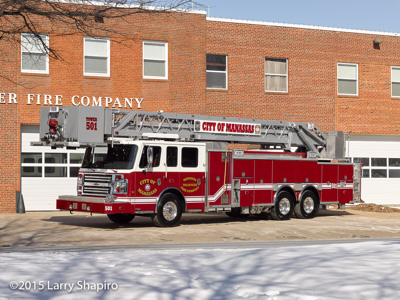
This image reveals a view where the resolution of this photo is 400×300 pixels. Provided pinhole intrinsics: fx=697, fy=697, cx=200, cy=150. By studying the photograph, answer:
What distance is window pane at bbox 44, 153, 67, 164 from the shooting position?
25500mm

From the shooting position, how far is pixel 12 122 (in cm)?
2455

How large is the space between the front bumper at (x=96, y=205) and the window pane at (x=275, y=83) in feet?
42.4

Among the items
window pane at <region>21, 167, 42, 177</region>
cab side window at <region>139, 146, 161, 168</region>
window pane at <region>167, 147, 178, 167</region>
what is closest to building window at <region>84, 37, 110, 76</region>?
window pane at <region>21, 167, 42, 177</region>

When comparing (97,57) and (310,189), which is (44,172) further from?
(310,189)

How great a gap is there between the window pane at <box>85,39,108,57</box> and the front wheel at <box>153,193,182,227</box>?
360 inches

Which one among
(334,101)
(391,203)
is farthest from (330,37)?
(391,203)

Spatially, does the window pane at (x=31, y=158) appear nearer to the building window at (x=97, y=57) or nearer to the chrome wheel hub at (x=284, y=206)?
the building window at (x=97, y=57)

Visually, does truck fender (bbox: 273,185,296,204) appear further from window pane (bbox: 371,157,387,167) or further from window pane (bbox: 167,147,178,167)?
window pane (bbox: 371,157,387,167)

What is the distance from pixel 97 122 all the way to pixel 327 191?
918cm

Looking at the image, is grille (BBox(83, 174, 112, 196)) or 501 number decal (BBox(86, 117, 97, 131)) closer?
501 number decal (BBox(86, 117, 97, 131))

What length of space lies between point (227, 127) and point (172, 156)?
2.72 m

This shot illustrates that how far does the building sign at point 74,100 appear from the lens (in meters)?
24.6

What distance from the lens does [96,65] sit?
26.1m

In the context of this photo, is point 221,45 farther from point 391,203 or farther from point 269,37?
point 391,203
